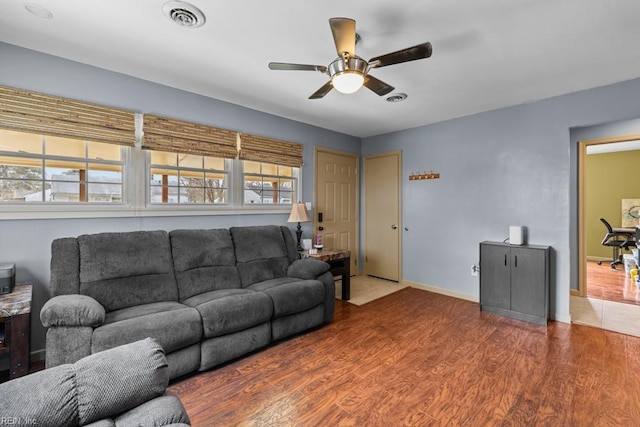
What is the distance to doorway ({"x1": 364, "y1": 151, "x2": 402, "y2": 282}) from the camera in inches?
195

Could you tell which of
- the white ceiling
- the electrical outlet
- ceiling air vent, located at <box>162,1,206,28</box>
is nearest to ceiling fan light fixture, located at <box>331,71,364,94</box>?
the white ceiling

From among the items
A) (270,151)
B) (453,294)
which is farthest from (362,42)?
(453,294)

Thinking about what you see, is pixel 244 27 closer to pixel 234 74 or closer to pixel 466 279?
pixel 234 74

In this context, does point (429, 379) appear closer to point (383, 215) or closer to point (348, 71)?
point (348, 71)

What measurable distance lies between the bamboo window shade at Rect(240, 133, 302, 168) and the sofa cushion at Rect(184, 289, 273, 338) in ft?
5.88

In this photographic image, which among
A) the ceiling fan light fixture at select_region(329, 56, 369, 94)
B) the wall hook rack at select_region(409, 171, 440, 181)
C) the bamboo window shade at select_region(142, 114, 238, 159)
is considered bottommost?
the wall hook rack at select_region(409, 171, 440, 181)

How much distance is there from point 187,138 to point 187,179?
46 centimetres

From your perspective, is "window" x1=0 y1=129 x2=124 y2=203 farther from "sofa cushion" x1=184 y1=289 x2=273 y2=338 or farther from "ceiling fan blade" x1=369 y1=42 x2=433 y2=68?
"ceiling fan blade" x1=369 y1=42 x2=433 y2=68

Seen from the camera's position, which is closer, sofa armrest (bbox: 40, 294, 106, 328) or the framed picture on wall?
sofa armrest (bbox: 40, 294, 106, 328)

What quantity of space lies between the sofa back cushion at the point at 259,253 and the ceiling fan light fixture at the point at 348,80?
1.98m

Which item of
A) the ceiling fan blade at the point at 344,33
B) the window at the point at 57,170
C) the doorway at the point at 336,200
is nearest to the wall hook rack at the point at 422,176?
the doorway at the point at 336,200

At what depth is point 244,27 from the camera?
7.01 ft

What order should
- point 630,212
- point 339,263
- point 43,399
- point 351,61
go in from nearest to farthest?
point 43,399
point 351,61
point 339,263
point 630,212

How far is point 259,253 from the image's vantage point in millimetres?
3398
